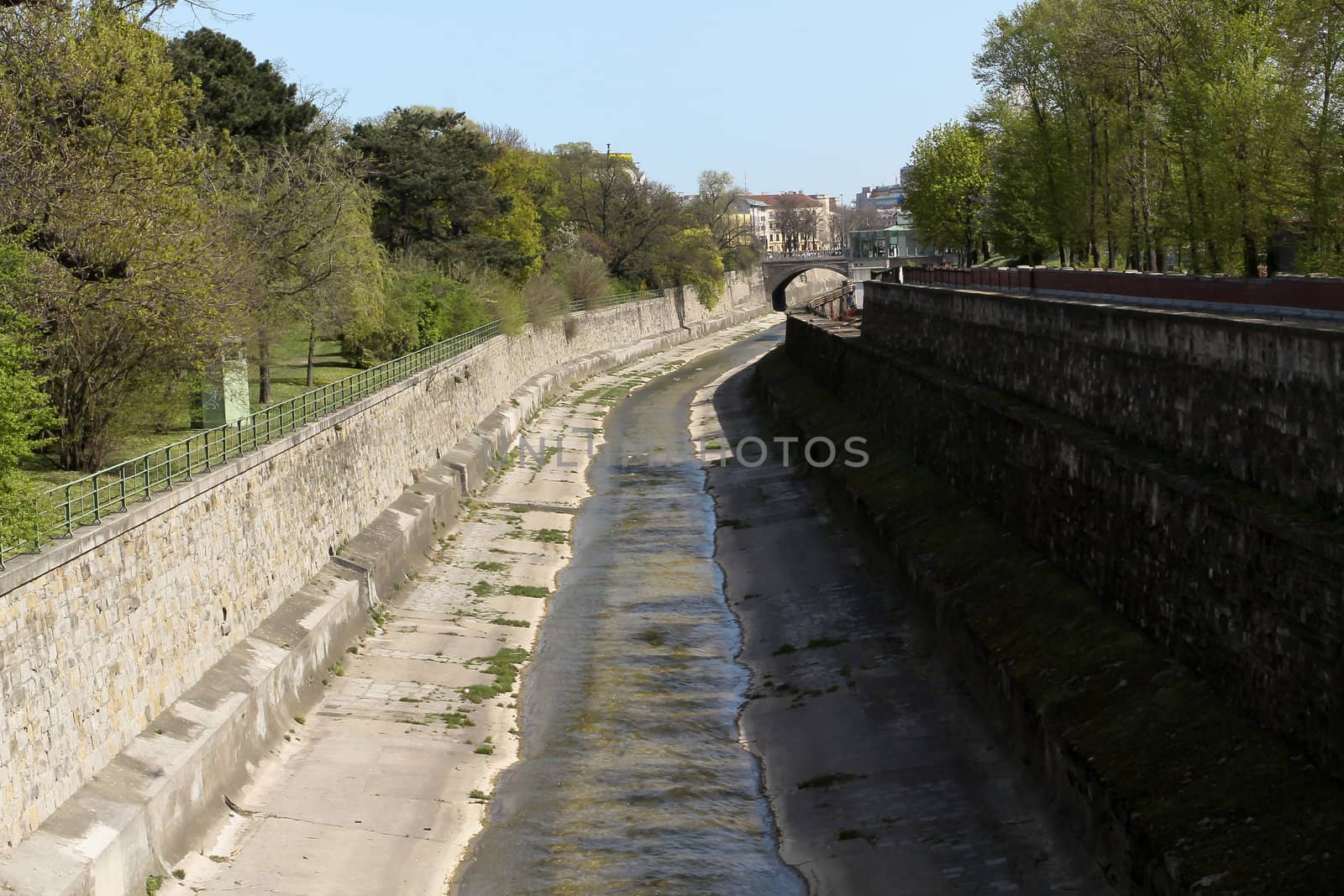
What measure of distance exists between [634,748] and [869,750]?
144 inches

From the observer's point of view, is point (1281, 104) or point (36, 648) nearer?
point (36, 648)

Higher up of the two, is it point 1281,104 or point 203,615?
point 1281,104

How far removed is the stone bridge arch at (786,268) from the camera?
394 feet

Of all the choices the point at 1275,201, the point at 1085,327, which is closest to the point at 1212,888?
the point at 1085,327

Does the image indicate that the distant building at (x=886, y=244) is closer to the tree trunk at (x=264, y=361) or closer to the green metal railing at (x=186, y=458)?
the green metal railing at (x=186, y=458)

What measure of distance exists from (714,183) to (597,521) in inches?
4767

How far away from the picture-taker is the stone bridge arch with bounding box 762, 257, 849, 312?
11996cm

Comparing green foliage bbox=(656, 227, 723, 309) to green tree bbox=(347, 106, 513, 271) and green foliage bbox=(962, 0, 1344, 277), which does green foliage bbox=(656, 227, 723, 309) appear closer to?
green tree bbox=(347, 106, 513, 271)

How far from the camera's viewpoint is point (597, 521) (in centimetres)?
3959

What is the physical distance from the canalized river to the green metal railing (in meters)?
6.59

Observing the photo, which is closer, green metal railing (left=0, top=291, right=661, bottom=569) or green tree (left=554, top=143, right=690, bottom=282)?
green metal railing (left=0, top=291, right=661, bottom=569)

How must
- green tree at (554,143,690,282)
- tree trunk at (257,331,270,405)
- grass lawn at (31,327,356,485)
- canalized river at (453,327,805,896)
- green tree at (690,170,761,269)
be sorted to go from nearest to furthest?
canalized river at (453,327,805,896) < grass lawn at (31,327,356,485) < tree trunk at (257,331,270,405) < green tree at (554,143,690,282) < green tree at (690,170,761,269)

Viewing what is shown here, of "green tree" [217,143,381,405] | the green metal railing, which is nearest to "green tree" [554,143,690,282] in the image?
"green tree" [217,143,381,405]

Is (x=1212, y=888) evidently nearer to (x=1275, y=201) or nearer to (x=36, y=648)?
(x=36, y=648)
